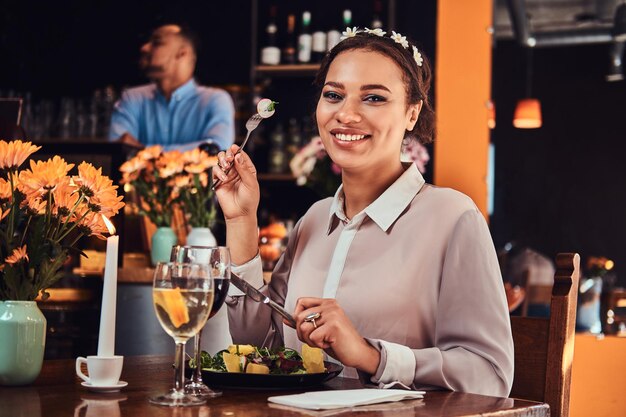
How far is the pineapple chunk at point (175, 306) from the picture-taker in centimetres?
121

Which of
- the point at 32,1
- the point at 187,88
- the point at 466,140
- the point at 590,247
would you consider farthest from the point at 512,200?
the point at 32,1

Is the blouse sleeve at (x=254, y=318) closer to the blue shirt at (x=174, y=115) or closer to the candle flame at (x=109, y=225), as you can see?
the candle flame at (x=109, y=225)

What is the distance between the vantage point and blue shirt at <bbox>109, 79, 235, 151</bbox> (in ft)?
20.5

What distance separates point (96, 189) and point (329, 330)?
0.41 m

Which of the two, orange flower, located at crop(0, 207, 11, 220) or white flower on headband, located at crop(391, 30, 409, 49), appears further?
white flower on headband, located at crop(391, 30, 409, 49)

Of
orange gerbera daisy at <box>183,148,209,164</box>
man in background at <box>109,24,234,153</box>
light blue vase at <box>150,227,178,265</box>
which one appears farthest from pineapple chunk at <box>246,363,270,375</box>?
man in background at <box>109,24,234,153</box>

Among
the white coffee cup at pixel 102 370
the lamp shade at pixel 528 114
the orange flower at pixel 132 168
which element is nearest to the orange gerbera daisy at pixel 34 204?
the white coffee cup at pixel 102 370

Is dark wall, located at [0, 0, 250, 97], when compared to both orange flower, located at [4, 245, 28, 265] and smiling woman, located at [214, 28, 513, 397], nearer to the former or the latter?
smiling woman, located at [214, 28, 513, 397]

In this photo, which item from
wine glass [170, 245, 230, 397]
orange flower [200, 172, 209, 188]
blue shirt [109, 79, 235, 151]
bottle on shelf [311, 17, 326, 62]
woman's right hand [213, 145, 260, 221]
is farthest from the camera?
blue shirt [109, 79, 235, 151]

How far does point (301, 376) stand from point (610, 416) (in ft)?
2.70

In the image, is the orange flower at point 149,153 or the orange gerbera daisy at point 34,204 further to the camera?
the orange flower at point 149,153

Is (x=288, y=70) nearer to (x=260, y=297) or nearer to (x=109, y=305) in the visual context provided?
(x=260, y=297)

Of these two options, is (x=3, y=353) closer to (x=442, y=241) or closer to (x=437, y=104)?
(x=442, y=241)

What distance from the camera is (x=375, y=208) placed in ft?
5.83
